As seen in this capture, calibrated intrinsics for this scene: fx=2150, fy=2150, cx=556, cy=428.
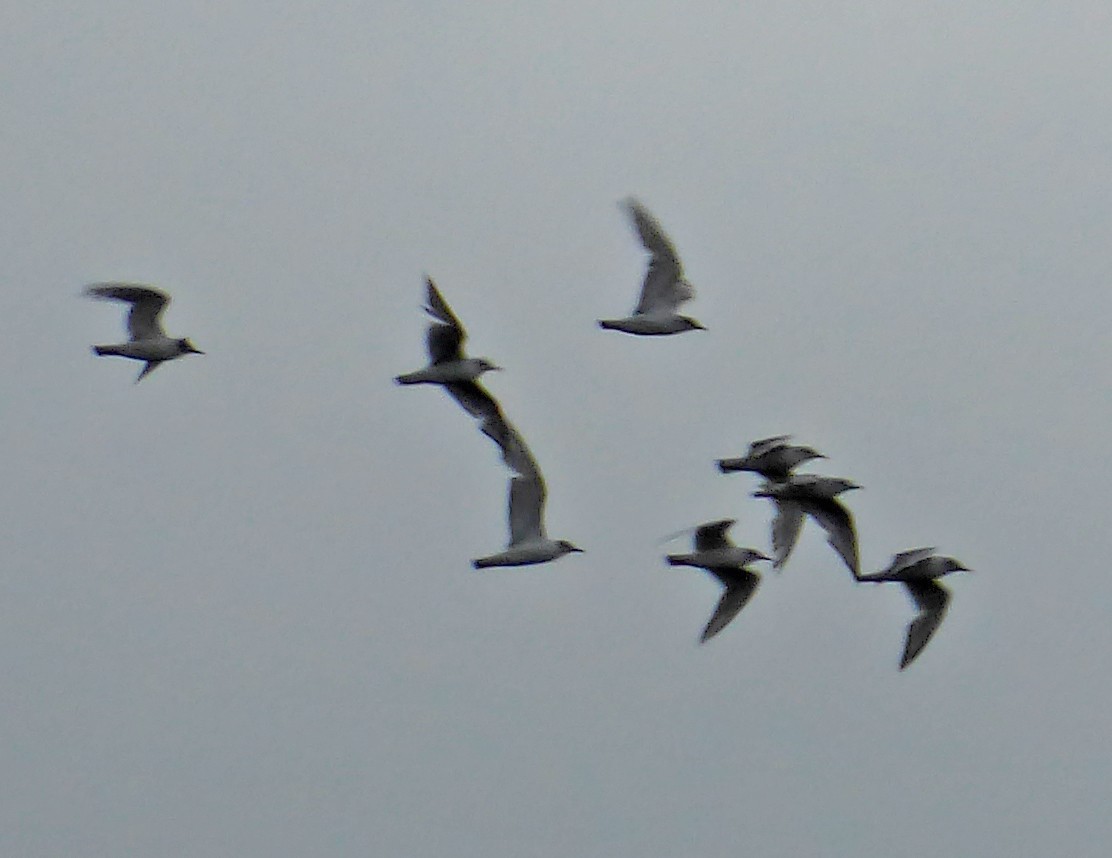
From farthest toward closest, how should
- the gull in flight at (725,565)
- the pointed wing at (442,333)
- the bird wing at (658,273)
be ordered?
1. the gull in flight at (725,565)
2. the bird wing at (658,273)
3. the pointed wing at (442,333)

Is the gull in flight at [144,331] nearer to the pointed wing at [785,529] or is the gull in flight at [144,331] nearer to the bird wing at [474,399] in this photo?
the bird wing at [474,399]

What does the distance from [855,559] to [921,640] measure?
1399 millimetres

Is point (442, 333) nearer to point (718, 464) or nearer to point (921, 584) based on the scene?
point (718, 464)

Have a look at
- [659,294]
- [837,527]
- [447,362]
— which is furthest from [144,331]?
[837,527]

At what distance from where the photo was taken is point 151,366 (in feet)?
99.1

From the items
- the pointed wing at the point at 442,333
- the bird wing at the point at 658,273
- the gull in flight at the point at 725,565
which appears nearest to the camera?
the pointed wing at the point at 442,333

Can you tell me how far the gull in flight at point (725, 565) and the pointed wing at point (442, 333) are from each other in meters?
4.38

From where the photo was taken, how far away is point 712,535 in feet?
→ 97.9

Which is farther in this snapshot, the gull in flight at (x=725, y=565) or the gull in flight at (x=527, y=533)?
the gull in flight at (x=725, y=565)

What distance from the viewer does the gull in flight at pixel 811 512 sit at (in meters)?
28.5

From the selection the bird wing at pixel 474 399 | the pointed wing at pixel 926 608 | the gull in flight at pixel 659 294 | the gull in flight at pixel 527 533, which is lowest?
the pointed wing at pixel 926 608

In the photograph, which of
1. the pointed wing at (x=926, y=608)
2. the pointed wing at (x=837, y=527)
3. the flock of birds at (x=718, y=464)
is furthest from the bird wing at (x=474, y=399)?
the pointed wing at (x=926, y=608)

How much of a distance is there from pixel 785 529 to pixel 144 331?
923cm

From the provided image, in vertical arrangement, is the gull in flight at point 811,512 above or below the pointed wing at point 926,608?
above
